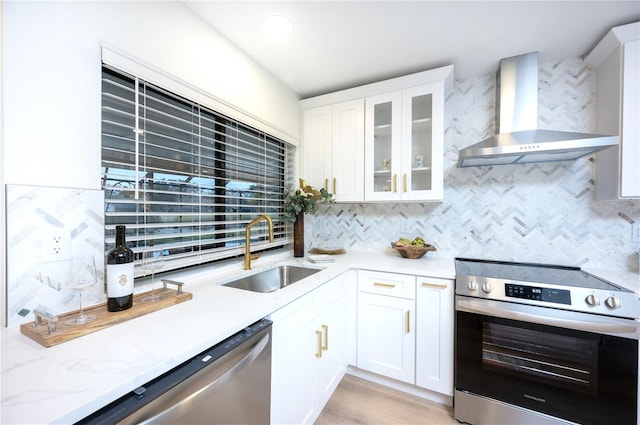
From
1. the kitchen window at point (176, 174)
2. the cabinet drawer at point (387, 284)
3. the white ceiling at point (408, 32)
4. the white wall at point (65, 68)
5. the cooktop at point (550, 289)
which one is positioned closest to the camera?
the white wall at point (65, 68)

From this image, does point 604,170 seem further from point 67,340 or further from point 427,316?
point 67,340

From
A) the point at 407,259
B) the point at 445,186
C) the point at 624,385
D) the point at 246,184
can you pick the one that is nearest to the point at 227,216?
the point at 246,184

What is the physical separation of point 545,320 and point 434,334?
598 mm

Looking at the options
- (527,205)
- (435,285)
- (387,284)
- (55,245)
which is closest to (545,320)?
(435,285)

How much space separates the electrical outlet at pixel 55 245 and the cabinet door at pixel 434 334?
1.83 m

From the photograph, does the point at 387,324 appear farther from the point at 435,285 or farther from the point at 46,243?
the point at 46,243

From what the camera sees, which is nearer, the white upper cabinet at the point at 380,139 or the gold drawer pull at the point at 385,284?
the gold drawer pull at the point at 385,284

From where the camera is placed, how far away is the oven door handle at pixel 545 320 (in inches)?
49.4

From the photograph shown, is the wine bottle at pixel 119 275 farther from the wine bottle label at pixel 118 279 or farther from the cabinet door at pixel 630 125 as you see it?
the cabinet door at pixel 630 125

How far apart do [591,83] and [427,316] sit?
6.77ft

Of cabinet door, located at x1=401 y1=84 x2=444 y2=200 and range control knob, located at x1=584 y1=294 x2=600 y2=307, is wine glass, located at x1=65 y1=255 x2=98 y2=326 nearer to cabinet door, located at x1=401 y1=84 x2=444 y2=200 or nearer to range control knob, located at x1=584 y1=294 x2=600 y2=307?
cabinet door, located at x1=401 y1=84 x2=444 y2=200

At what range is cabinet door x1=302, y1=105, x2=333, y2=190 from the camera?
2365 mm

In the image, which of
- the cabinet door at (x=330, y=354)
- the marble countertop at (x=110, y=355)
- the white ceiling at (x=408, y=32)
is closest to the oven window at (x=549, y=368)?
the cabinet door at (x=330, y=354)

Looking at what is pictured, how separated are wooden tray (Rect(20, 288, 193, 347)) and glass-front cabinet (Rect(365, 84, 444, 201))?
5.57 feet
